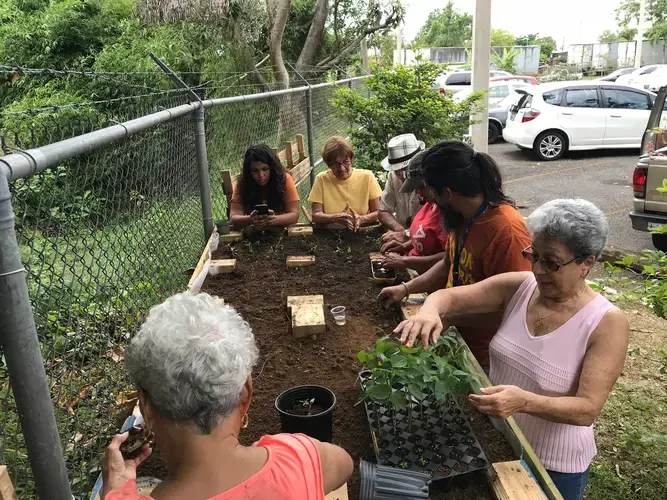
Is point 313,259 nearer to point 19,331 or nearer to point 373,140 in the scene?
point 19,331

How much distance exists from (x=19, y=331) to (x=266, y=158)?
3245 millimetres

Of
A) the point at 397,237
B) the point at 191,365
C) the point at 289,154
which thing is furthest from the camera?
the point at 289,154

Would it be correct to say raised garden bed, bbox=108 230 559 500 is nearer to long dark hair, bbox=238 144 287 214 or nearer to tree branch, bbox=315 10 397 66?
long dark hair, bbox=238 144 287 214

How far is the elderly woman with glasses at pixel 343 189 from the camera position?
15.7 ft

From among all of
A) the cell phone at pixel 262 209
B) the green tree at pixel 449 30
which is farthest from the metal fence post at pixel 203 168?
the green tree at pixel 449 30

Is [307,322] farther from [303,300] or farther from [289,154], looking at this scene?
[289,154]

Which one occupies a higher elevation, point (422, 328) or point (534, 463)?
point (422, 328)

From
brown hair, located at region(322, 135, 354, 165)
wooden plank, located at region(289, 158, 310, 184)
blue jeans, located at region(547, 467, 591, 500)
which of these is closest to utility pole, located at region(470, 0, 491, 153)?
wooden plank, located at region(289, 158, 310, 184)

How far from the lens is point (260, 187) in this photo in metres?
4.66

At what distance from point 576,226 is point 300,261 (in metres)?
2.23

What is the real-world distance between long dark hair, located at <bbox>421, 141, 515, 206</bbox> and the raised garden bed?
81 centimetres

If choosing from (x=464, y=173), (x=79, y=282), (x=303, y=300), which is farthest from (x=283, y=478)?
(x=303, y=300)

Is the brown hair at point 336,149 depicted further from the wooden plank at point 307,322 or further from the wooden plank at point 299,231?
the wooden plank at point 307,322

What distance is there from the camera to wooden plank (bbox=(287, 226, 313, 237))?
181 inches
